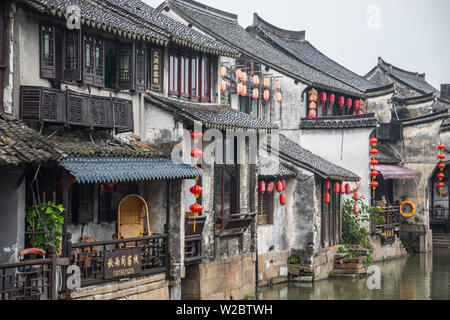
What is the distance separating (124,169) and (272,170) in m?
8.27

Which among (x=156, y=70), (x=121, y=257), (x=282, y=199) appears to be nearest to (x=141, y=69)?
(x=156, y=70)

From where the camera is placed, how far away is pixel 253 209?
1997 centimetres

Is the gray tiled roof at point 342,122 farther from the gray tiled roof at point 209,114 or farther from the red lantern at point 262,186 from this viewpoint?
the gray tiled roof at point 209,114

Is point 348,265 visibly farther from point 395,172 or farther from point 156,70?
point 156,70

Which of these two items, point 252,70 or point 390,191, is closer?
point 252,70

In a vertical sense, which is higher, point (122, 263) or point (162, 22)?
point (162, 22)

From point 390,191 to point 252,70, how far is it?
32.0ft

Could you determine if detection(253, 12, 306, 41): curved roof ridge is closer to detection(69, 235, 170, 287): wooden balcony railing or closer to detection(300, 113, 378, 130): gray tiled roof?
detection(300, 113, 378, 130): gray tiled roof

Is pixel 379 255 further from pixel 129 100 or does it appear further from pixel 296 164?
pixel 129 100

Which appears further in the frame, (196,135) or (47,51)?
(196,135)

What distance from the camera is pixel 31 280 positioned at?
41.0 ft

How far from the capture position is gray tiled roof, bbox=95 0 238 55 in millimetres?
18328

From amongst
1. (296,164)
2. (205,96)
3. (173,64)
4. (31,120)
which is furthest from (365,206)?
(31,120)

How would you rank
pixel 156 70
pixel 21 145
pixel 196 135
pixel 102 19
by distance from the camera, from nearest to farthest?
pixel 21 145, pixel 102 19, pixel 196 135, pixel 156 70
